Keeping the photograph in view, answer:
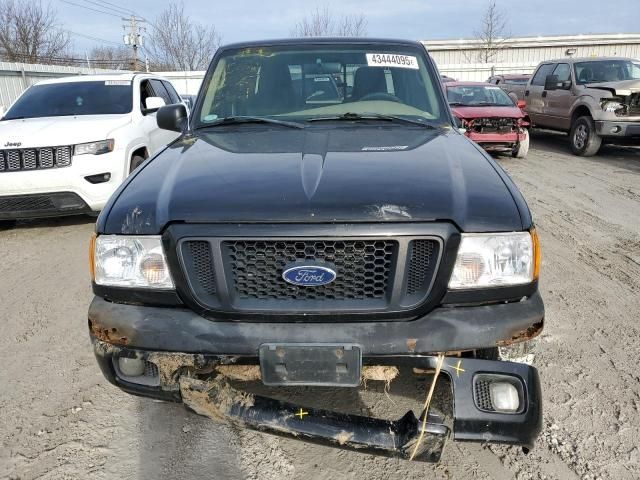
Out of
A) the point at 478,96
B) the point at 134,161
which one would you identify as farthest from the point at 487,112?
the point at 134,161

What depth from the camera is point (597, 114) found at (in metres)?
9.70

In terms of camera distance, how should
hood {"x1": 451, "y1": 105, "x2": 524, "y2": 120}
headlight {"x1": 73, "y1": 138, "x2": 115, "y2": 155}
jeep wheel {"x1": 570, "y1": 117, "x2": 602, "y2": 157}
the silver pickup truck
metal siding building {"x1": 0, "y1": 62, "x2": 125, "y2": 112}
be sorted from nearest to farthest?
headlight {"x1": 73, "y1": 138, "x2": 115, "y2": 155}
the silver pickup truck
hood {"x1": 451, "y1": 105, "x2": 524, "y2": 120}
jeep wheel {"x1": 570, "y1": 117, "x2": 602, "y2": 157}
metal siding building {"x1": 0, "y1": 62, "x2": 125, "y2": 112}

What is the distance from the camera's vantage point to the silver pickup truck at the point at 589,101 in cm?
949

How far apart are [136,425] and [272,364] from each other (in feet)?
3.73

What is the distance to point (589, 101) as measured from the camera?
32.6 ft

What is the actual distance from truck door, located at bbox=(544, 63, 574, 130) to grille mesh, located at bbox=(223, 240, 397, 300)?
414 inches

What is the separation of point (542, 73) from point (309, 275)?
12.4 meters

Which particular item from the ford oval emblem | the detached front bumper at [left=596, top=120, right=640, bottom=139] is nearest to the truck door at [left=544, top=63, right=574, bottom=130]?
the detached front bumper at [left=596, top=120, right=640, bottom=139]

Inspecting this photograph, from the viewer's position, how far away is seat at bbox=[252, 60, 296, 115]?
3.16 meters

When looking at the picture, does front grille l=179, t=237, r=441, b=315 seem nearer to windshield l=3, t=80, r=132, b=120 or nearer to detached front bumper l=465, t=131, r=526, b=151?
windshield l=3, t=80, r=132, b=120

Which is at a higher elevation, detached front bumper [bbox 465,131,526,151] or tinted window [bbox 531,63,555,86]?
tinted window [bbox 531,63,555,86]

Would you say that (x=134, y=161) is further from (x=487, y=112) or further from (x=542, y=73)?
(x=542, y=73)

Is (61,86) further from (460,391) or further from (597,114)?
(597,114)

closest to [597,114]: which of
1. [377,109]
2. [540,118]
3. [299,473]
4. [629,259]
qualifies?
[540,118]
